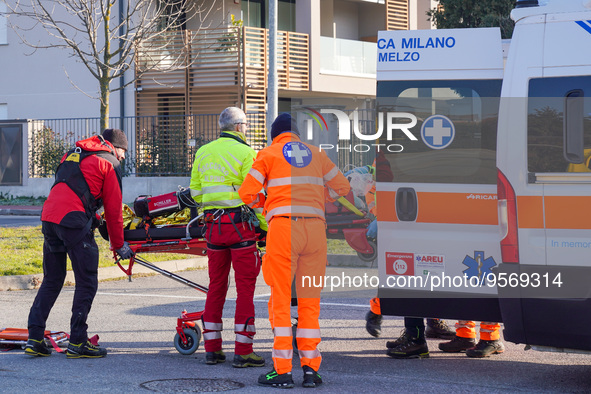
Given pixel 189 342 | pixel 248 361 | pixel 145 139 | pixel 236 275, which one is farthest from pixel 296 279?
pixel 145 139

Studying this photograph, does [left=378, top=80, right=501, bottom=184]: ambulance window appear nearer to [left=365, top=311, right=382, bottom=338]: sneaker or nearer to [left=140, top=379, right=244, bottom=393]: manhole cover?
[left=365, top=311, right=382, bottom=338]: sneaker

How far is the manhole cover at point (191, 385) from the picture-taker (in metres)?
6.03

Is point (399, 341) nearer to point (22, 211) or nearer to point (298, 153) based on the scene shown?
point (298, 153)

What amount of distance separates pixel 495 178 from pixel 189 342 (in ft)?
9.51

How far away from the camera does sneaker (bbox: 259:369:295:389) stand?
611 centimetres

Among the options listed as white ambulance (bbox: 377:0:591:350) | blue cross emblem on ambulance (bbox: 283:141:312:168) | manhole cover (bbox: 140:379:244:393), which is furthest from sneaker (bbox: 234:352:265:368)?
blue cross emblem on ambulance (bbox: 283:141:312:168)

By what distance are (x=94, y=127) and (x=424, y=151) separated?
1857cm

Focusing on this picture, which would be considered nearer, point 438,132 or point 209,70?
point 438,132

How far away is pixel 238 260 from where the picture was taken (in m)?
6.92

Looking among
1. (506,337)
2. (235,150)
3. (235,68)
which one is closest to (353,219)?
(235,150)

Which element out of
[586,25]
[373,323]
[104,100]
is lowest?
[373,323]

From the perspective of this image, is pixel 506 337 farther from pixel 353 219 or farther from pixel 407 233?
pixel 353 219

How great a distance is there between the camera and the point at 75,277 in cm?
724

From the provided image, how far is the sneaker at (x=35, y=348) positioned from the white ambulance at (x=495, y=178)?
9.38 feet
